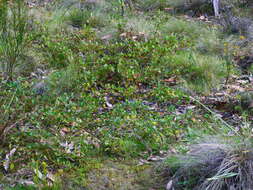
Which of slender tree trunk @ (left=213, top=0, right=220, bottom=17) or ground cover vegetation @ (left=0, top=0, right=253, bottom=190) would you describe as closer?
ground cover vegetation @ (left=0, top=0, right=253, bottom=190)

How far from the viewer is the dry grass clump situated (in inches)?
118

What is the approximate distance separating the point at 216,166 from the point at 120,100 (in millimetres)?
2143

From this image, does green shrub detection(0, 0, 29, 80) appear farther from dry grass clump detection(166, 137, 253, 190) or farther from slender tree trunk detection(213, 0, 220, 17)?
slender tree trunk detection(213, 0, 220, 17)

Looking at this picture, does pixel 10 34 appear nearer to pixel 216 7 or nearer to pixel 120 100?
pixel 120 100

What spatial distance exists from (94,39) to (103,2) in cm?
243

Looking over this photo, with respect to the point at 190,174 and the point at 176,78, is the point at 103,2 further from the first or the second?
the point at 190,174

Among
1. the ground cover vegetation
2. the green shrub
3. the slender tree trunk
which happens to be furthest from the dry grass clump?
the slender tree trunk

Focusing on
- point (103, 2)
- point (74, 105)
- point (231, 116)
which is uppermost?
point (103, 2)

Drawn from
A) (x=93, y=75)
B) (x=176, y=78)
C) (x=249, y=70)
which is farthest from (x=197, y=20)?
(x=93, y=75)

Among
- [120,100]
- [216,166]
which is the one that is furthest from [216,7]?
[216,166]

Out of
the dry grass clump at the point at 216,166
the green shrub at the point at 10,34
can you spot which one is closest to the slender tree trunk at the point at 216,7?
the green shrub at the point at 10,34

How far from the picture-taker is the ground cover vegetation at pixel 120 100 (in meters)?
3.29

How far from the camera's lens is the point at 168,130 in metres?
4.10

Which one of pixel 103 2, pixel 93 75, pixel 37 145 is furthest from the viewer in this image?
pixel 103 2
